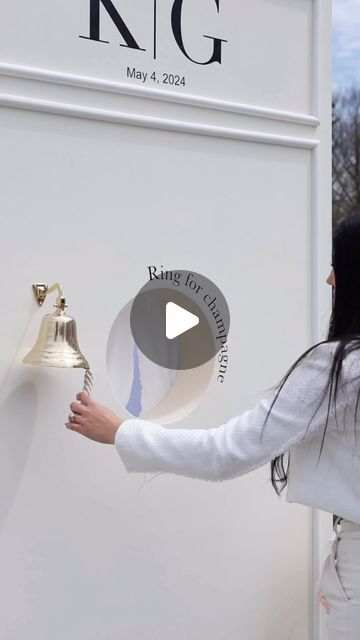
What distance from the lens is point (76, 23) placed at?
2682 millimetres

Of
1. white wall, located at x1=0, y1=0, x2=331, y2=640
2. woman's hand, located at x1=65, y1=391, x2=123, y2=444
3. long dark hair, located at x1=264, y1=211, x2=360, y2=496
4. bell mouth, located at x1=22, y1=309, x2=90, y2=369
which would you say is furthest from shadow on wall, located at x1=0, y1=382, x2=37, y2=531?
long dark hair, located at x1=264, y1=211, x2=360, y2=496

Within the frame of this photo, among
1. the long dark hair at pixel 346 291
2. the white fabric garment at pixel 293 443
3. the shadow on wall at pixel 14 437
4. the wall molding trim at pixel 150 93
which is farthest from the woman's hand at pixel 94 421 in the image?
the wall molding trim at pixel 150 93

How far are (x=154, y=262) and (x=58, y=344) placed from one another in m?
0.50

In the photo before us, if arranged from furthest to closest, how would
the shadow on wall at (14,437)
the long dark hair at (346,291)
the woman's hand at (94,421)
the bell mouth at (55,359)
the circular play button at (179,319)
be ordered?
the circular play button at (179,319)
the shadow on wall at (14,437)
the bell mouth at (55,359)
the woman's hand at (94,421)
the long dark hair at (346,291)

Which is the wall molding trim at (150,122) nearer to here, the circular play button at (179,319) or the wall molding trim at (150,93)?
the wall molding trim at (150,93)

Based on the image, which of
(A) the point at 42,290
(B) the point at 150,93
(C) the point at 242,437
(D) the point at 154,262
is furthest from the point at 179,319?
(C) the point at 242,437

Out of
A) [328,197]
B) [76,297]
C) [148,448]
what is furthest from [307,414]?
[328,197]

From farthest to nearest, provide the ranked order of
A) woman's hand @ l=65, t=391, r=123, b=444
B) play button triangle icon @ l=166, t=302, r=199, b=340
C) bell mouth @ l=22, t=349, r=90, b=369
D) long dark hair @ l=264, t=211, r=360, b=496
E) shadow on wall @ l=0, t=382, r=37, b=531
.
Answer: play button triangle icon @ l=166, t=302, r=199, b=340 → shadow on wall @ l=0, t=382, r=37, b=531 → bell mouth @ l=22, t=349, r=90, b=369 → woman's hand @ l=65, t=391, r=123, b=444 → long dark hair @ l=264, t=211, r=360, b=496

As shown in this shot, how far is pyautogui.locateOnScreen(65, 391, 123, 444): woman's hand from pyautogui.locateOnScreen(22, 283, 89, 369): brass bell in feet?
0.38

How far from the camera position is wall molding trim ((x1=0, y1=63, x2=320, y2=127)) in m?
2.57

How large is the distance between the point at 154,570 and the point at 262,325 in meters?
0.88

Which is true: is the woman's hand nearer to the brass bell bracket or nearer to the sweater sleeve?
the sweater sleeve

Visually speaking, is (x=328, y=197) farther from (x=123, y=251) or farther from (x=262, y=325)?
(x=123, y=251)

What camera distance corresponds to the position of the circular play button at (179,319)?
2.93 m
